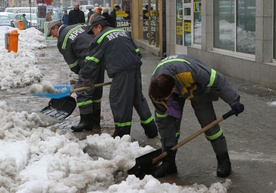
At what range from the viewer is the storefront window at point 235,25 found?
13438 mm

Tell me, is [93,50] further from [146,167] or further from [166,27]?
[166,27]

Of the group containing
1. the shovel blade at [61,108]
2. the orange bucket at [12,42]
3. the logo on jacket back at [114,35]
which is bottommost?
the shovel blade at [61,108]

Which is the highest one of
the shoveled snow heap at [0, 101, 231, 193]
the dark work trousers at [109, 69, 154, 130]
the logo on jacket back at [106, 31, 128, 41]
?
the logo on jacket back at [106, 31, 128, 41]

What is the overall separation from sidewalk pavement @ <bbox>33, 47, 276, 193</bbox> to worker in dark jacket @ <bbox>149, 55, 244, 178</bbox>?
0.24 metres

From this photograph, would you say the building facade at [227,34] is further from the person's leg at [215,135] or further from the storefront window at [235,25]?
the person's leg at [215,135]

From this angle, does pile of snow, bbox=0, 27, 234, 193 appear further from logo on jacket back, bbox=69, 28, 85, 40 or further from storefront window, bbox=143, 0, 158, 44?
storefront window, bbox=143, 0, 158, 44

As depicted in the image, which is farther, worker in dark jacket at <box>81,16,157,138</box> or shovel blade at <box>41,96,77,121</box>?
shovel blade at <box>41,96,77,121</box>

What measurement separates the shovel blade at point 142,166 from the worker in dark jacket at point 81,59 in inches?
103

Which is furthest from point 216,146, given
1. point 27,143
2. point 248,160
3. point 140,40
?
point 140,40

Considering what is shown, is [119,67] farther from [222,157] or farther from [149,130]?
[222,157]

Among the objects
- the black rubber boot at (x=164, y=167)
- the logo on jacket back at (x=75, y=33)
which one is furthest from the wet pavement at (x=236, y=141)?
the logo on jacket back at (x=75, y=33)

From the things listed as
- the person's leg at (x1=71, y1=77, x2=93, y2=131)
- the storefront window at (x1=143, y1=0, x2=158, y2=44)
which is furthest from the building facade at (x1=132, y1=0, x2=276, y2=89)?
the person's leg at (x1=71, y1=77, x2=93, y2=131)

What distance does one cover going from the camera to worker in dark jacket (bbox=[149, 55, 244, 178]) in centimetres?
608

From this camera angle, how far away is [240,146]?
26.0ft
